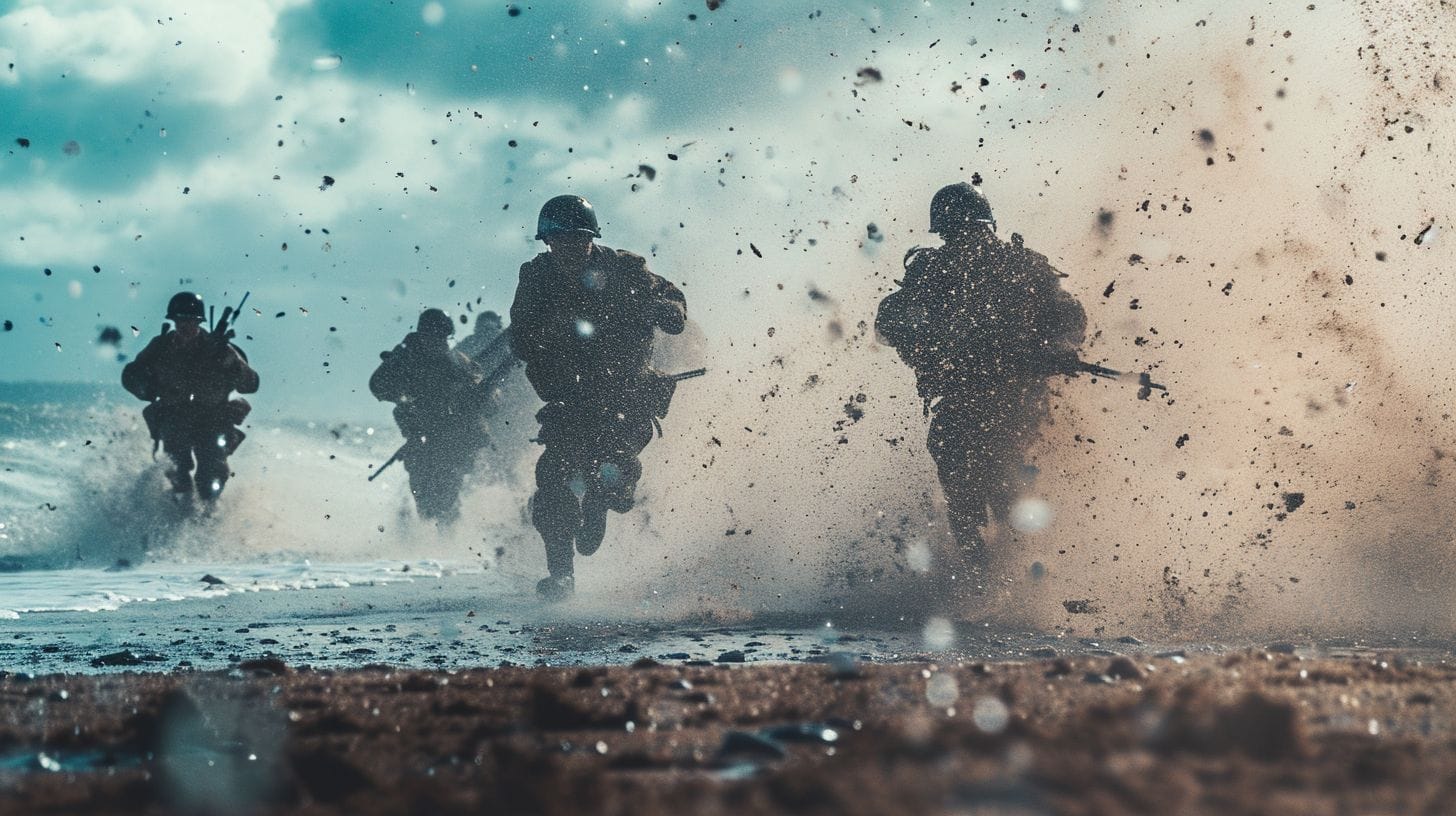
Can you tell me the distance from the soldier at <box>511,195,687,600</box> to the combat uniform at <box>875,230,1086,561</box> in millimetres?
1910

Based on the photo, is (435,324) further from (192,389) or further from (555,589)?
(555,589)

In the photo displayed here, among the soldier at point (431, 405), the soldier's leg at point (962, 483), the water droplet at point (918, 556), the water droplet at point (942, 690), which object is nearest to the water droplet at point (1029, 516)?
the soldier's leg at point (962, 483)

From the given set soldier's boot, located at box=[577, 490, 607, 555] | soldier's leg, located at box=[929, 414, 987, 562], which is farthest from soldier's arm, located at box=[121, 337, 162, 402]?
soldier's leg, located at box=[929, 414, 987, 562]

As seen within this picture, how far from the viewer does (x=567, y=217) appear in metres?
9.65

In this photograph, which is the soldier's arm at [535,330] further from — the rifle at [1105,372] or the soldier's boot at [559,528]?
the rifle at [1105,372]

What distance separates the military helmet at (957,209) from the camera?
29.8ft

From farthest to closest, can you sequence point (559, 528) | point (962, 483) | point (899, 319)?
point (559, 528)
point (899, 319)
point (962, 483)

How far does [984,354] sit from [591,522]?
3094 mm

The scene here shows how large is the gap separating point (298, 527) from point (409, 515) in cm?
172

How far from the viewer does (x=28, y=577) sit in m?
13.9

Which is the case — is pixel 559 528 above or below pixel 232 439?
below

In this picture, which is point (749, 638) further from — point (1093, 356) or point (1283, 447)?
point (1283, 447)

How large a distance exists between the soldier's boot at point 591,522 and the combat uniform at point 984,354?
8.17 feet

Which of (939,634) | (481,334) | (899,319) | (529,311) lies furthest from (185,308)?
(481,334)
